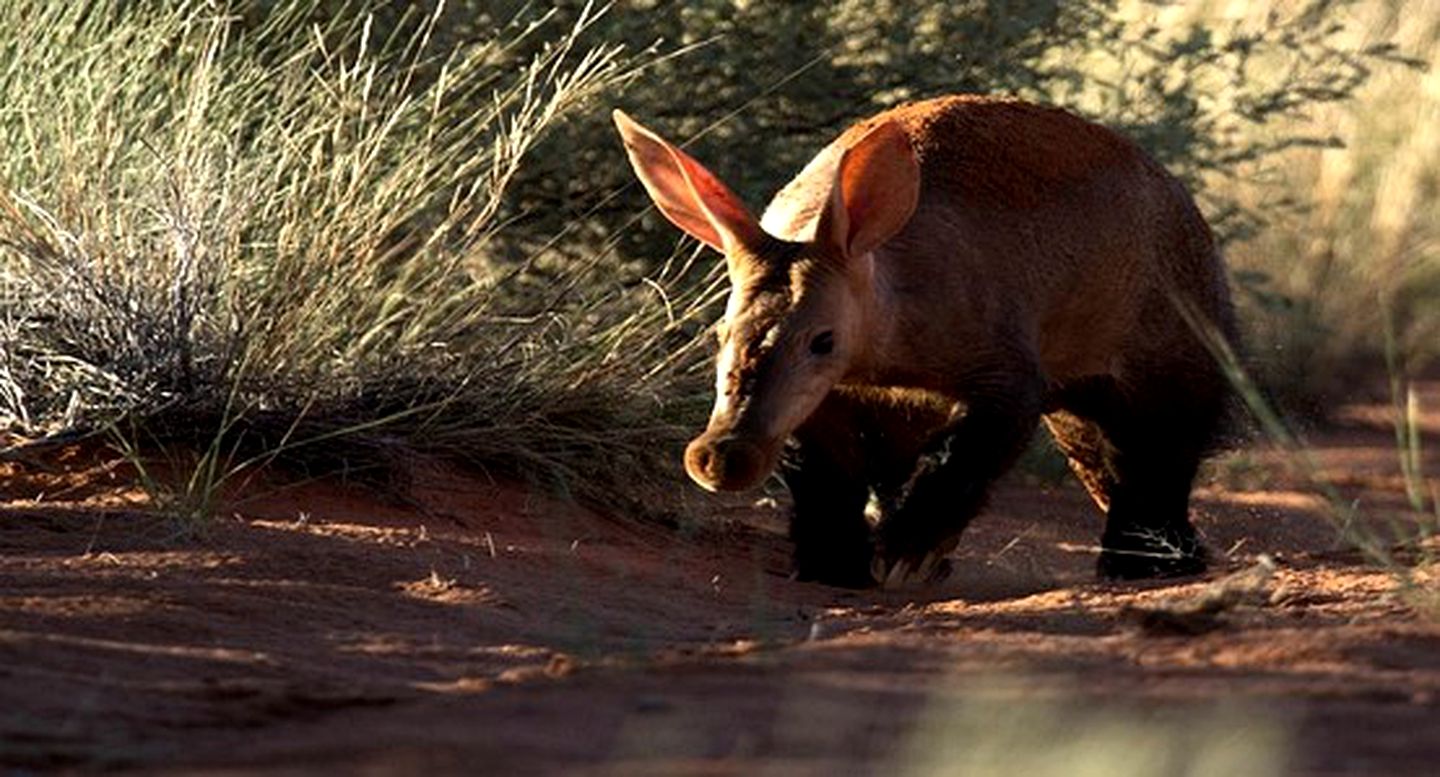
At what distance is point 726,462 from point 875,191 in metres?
0.96

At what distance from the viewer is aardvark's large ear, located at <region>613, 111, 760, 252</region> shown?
23.2 feet

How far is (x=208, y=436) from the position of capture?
8.00 metres

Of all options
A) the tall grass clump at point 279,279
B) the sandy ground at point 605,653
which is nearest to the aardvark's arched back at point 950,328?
the sandy ground at point 605,653

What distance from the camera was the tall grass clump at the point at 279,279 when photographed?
7.98 m

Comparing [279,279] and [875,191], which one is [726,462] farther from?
[279,279]

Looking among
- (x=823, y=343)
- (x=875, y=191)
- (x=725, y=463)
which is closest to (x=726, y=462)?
(x=725, y=463)

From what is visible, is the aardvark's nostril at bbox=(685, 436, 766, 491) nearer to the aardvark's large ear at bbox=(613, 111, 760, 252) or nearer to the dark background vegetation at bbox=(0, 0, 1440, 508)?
the aardvark's large ear at bbox=(613, 111, 760, 252)

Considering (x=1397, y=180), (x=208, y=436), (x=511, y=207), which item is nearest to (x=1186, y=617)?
(x=208, y=436)

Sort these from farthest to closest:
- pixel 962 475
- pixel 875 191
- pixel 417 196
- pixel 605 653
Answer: pixel 417 196 < pixel 962 475 < pixel 875 191 < pixel 605 653

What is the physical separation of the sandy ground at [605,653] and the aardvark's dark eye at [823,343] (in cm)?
64

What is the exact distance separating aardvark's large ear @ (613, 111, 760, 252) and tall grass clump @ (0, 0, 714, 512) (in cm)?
47

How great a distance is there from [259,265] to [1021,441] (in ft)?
7.60

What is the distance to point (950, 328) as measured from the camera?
742cm

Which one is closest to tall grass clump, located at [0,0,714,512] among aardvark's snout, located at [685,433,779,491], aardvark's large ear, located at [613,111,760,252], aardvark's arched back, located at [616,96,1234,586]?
aardvark's large ear, located at [613,111,760,252]
